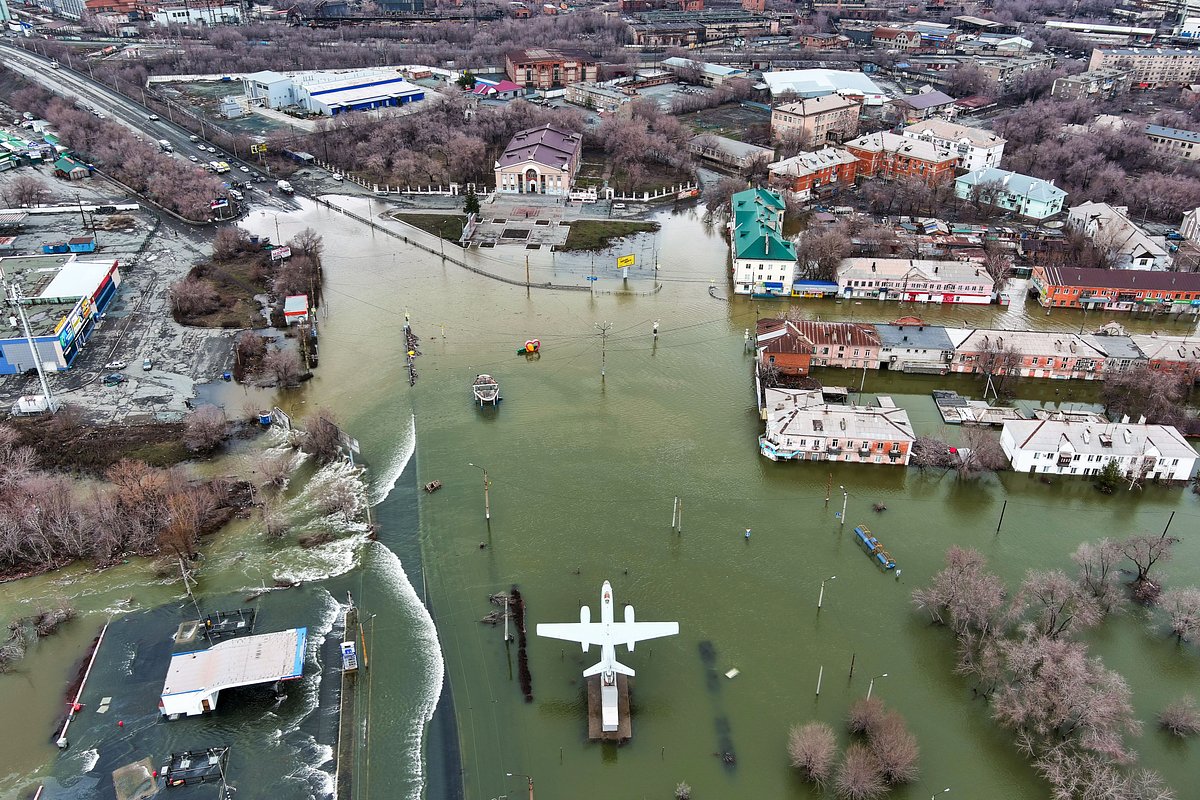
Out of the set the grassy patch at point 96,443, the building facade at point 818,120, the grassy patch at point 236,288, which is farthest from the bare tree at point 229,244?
the building facade at point 818,120

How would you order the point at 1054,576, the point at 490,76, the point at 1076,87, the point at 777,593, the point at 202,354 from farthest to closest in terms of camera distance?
the point at 490,76 < the point at 1076,87 < the point at 202,354 < the point at 777,593 < the point at 1054,576

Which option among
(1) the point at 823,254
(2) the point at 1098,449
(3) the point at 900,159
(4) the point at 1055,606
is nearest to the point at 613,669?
(4) the point at 1055,606

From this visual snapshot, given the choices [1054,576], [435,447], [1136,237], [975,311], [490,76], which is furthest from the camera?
[490,76]

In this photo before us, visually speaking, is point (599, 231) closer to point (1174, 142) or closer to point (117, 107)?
point (1174, 142)

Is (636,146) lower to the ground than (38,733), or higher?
higher

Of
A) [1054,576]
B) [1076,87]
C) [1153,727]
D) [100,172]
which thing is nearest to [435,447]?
[1054,576]

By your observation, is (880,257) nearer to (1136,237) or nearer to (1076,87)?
(1136,237)

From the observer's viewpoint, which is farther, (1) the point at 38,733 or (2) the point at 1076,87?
(2) the point at 1076,87

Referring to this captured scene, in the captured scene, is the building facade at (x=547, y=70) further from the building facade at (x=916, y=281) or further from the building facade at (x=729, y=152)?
the building facade at (x=916, y=281)

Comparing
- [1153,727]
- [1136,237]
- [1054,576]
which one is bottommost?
[1153,727]
